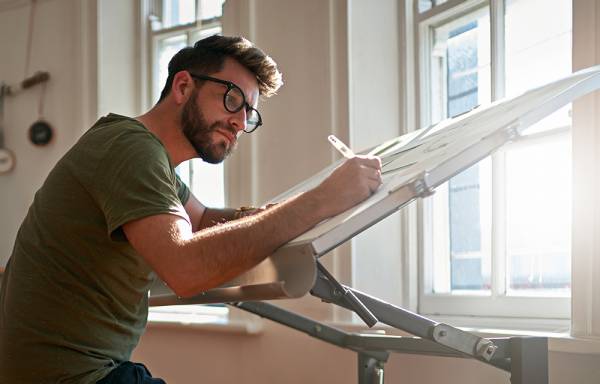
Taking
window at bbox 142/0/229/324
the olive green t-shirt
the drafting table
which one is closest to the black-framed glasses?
the olive green t-shirt

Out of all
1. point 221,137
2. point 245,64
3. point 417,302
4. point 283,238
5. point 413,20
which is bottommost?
point 417,302

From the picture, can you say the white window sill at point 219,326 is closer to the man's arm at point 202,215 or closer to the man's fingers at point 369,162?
the man's arm at point 202,215

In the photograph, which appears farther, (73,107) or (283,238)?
(73,107)

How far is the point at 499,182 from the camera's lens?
2783 millimetres

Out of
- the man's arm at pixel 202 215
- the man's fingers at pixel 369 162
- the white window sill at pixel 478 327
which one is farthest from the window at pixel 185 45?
the man's fingers at pixel 369 162

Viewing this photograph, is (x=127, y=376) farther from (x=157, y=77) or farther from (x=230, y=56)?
(x=157, y=77)

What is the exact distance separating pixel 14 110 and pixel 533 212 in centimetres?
323

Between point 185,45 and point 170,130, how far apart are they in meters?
2.51

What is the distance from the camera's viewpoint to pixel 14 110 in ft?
16.1

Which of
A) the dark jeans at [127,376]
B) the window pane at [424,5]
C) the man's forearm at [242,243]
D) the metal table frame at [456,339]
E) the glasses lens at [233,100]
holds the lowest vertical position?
the dark jeans at [127,376]

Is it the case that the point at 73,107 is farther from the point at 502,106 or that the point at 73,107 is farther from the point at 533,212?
the point at 502,106

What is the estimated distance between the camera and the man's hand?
1562mm

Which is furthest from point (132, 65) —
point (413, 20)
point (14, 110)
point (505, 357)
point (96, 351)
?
point (505, 357)

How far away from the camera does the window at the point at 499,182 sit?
8.52 feet
